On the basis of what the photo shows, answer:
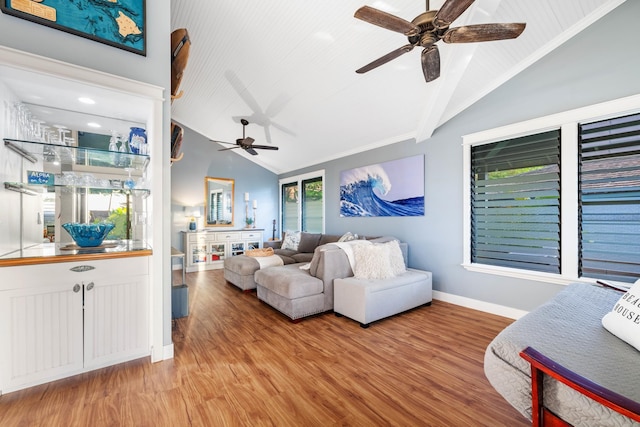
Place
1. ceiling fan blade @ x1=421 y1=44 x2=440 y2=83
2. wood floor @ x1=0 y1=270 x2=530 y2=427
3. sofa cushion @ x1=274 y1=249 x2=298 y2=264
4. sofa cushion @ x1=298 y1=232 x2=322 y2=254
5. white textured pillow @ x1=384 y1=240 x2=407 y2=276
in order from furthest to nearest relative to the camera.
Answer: sofa cushion @ x1=298 y1=232 x2=322 y2=254, sofa cushion @ x1=274 y1=249 x2=298 y2=264, white textured pillow @ x1=384 y1=240 x2=407 y2=276, ceiling fan blade @ x1=421 y1=44 x2=440 y2=83, wood floor @ x1=0 y1=270 x2=530 y2=427

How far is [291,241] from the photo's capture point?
575 cm

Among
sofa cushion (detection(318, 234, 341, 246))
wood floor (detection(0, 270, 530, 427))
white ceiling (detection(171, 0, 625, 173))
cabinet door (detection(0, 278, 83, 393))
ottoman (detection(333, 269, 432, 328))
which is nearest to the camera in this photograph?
wood floor (detection(0, 270, 530, 427))

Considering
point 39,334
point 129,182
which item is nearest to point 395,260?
point 129,182

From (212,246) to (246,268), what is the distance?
255 cm

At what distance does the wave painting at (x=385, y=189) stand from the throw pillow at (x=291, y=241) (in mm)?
1103

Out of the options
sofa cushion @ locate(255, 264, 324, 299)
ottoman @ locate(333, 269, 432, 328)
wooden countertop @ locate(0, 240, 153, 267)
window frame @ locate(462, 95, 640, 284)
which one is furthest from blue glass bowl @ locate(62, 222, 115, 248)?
window frame @ locate(462, 95, 640, 284)

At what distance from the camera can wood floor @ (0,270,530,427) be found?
1.59 metres

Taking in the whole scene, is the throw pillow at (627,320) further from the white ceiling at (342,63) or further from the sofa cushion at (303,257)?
the sofa cushion at (303,257)

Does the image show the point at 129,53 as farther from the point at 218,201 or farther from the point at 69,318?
the point at 218,201

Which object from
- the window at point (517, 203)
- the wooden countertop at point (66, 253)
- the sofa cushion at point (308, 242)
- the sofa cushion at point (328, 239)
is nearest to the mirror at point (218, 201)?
the sofa cushion at point (308, 242)

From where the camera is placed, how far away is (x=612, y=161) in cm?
257

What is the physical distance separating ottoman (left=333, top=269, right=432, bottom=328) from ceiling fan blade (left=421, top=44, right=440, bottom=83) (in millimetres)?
2146

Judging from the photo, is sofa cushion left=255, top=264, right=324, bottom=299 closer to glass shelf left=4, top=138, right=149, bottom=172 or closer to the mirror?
glass shelf left=4, top=138, right=149, bottom=172

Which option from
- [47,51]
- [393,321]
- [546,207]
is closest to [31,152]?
[47,51]
